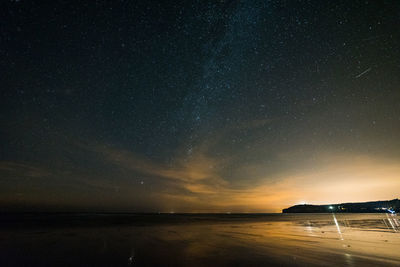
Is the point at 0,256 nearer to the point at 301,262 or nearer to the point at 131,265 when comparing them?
the point at 131,265

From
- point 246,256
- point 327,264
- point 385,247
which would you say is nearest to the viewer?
point 327,264

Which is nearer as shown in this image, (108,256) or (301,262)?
(301,262)

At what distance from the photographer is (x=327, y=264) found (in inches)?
302

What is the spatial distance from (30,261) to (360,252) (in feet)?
46.1

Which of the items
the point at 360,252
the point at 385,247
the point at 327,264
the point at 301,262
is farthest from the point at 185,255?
the point at 385,247

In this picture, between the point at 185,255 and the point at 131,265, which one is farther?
the point at 185,255

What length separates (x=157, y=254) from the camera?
9.83 m

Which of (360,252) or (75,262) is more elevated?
(360,252)

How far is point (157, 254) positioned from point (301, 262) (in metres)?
6.08

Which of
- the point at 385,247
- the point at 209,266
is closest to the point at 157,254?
the point at 209,266

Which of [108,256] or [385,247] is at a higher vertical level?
[385,247]

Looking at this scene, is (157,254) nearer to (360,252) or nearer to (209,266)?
(209,266)

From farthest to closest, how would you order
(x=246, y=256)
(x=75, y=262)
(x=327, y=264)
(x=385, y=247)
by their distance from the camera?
(x=385, y=247) < (x=246, y=256) < (x=75, y=262) < (x=327, y=264)

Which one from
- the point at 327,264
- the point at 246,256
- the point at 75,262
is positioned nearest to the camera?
the point at 327,264
